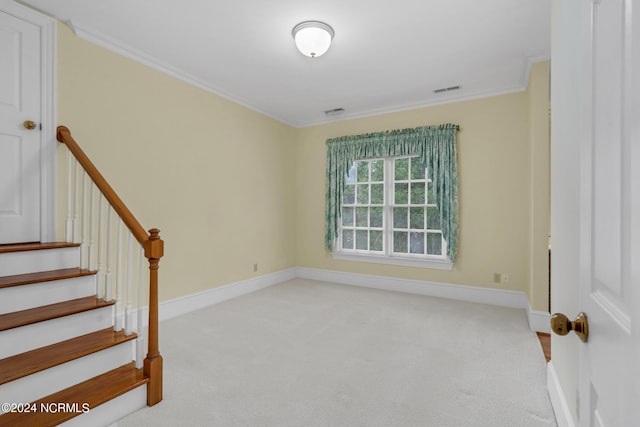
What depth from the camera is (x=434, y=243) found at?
4.42 metres

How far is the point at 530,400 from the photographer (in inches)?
77.2

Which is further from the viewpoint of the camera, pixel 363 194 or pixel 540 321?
pixel 363 194

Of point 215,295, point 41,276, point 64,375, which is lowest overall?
point 215,295

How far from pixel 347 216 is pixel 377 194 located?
64 centimetres

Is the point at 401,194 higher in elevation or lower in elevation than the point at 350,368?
higher

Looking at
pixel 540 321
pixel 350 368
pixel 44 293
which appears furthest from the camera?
pixel 540 321

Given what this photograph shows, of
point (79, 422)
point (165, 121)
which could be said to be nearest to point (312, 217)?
point (165, 121)

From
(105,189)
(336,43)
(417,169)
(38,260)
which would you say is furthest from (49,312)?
(417,169)

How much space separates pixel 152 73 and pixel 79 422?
3161 mm

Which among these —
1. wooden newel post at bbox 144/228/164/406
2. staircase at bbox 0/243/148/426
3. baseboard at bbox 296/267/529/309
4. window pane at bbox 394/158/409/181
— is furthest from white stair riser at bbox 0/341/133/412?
window pane at bbox 394/158/409/181

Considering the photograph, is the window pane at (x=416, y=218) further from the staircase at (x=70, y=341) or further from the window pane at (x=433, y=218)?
the staircase at (x=70, y=341)

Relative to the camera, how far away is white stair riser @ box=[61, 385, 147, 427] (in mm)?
1642

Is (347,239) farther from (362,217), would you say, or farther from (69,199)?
(69,199)

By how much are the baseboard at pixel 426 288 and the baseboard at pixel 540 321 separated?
1.77ft
